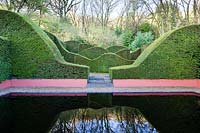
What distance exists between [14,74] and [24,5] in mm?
8048

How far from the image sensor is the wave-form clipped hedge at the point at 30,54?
12617 millimetres

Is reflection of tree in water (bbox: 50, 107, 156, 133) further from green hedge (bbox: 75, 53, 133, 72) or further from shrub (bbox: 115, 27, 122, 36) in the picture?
shrub (bbox: 115, 27, 122, 36)

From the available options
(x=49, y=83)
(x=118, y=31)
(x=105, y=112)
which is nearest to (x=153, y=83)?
(x=49, y=83)

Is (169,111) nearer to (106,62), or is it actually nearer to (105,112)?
(105,112)

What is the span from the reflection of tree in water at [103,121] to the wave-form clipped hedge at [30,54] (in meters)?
4.93

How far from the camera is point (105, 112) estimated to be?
761 centimetres

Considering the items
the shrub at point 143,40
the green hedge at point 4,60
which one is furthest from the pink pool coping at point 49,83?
the shrub at point 143,40

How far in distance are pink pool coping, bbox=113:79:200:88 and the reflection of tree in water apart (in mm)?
4782

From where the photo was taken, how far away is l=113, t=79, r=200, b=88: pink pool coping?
12.7 m

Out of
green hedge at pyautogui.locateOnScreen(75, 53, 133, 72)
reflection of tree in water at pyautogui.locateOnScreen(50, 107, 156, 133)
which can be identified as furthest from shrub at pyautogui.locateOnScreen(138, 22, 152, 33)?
reflection of tree in water at pyautogui.locateOnScreen(50, 107, 156, 133)

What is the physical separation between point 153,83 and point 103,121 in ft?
21.9

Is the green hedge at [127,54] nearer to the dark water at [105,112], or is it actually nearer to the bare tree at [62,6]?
the dark water at [105,112]

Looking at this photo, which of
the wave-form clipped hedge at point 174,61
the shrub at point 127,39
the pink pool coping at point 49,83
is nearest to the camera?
the pink pool coping at point 49,83

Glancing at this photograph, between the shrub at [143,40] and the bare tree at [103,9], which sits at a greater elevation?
the bare tree at [103,9]
